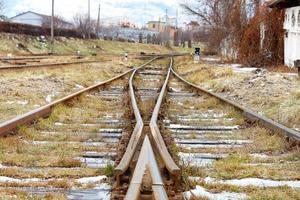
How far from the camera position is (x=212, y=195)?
460cm

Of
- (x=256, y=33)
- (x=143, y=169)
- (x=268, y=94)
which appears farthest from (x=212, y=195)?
(x=256, y=33)

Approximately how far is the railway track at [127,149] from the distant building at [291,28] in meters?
14.7

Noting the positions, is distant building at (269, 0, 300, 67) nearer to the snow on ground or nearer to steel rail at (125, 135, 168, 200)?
the snow on ground

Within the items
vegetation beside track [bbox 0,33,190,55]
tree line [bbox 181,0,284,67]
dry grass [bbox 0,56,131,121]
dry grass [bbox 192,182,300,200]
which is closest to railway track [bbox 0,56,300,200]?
dry grass [bbox 192,182,300,200]

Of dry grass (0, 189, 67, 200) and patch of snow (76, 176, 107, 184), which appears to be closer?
dry grass (0, 189, 67, 200)

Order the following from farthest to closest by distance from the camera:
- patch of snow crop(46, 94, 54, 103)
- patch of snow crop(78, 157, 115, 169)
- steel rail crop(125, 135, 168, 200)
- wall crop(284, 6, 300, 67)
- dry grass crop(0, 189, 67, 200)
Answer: wall crop(284, 6, 300, 67), patch of snow crop(46, 94, 54, 103), patch of snow crop(78, 157, 115, 169), dry grass crop(0, 189, 67, 200), steel rail crop(125, 135, 168, 200)

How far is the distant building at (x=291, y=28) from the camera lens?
2508 centimetres

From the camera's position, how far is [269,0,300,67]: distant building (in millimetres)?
25078

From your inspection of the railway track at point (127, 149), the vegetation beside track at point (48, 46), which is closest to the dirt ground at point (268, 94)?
the railway track at point (127, 149)

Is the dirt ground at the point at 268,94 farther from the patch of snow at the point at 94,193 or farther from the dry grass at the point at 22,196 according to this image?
the dry grass at the point at 22,196

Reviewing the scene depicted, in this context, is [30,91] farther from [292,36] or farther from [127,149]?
[292,36]

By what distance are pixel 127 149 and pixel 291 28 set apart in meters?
22.1

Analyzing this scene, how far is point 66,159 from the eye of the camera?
18.9 feet

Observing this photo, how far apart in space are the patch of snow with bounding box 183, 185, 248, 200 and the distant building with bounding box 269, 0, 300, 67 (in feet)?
67.4
